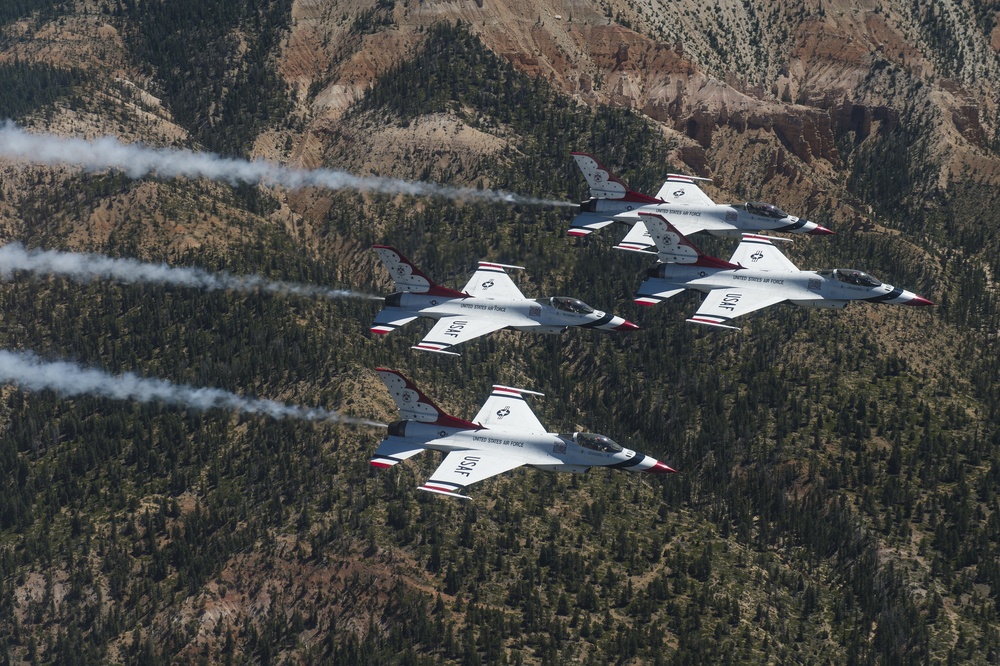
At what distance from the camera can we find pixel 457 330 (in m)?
141

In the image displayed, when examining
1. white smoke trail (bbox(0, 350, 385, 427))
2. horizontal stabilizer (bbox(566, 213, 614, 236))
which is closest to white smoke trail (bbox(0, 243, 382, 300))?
white smoke trail (bbox(0, 350, 385, 427))

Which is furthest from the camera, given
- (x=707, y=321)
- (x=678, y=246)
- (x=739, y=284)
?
(x=678, y=246)

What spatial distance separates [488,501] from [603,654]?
89.1 feet

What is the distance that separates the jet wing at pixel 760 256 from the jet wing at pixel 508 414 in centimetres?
2578

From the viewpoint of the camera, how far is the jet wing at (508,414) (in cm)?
13388

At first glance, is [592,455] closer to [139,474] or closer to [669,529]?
[669,529]

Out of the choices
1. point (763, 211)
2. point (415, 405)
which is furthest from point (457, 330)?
point (763, 211)

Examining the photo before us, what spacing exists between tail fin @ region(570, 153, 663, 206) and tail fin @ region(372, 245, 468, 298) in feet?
76.5

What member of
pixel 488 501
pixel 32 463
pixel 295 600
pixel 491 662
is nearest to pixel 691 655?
pixel 491 662

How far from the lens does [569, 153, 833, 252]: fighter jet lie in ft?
514

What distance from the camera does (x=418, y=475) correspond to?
192 metres

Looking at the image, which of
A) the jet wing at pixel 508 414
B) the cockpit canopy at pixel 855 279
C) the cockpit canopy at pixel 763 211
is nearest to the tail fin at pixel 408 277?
the jet wing at pixel 508 414

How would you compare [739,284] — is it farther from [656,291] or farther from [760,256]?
[656,291]

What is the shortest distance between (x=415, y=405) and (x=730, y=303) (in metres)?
30.4
